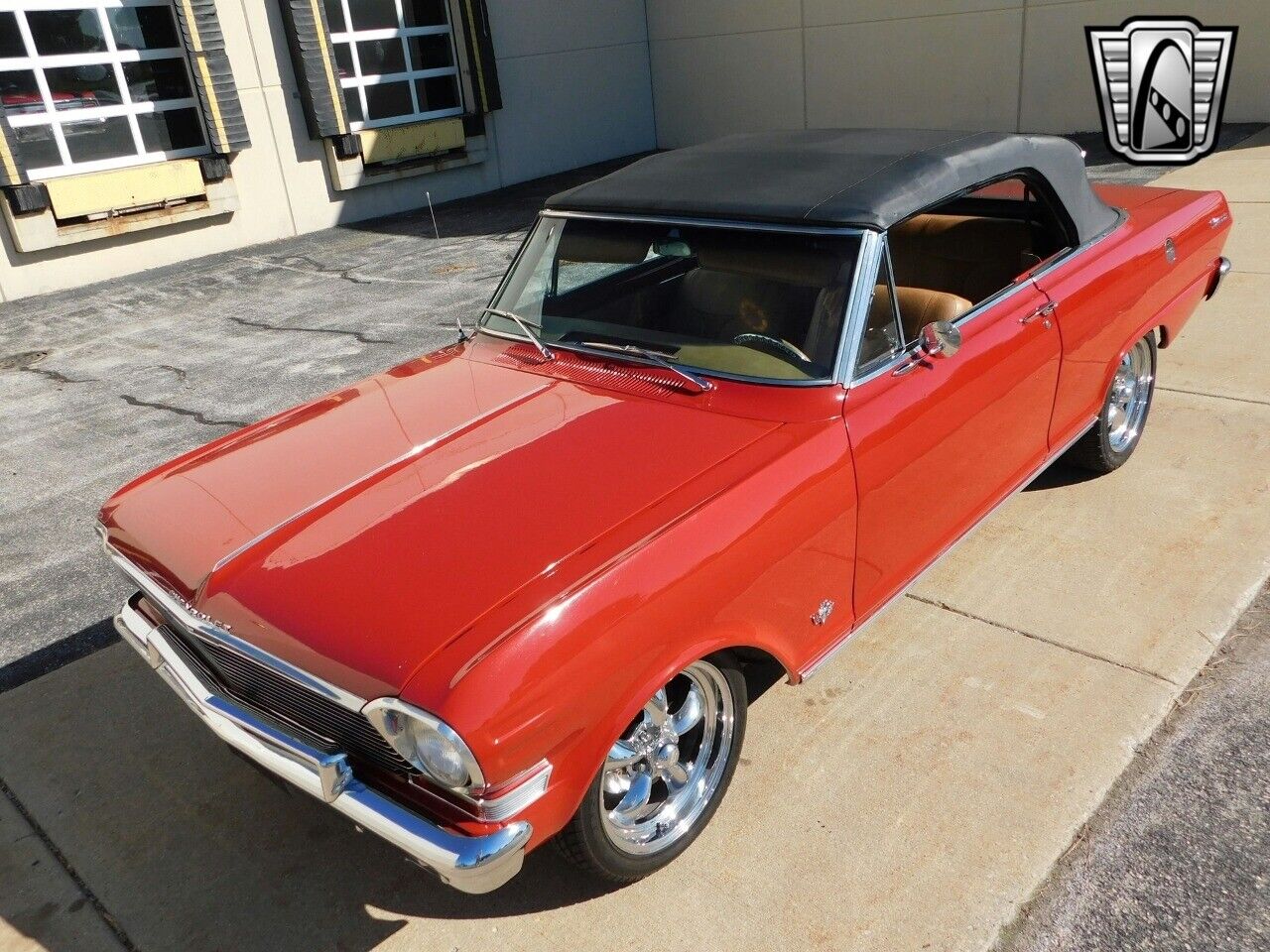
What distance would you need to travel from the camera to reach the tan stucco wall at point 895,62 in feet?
39.3

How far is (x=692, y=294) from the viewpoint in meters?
3.44

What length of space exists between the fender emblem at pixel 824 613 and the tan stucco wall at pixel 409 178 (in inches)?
400

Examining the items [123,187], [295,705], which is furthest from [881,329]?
[123,187]

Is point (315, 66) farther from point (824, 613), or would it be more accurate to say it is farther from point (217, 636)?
point (824, 613)

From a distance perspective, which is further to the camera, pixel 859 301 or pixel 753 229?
pixel 753 229

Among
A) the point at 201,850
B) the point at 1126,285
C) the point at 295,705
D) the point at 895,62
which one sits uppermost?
the point at 895,62

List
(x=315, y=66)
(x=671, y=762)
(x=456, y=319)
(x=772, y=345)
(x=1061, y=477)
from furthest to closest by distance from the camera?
(x=315, y=66)
(x=456, y=319)
(x=1061, y=477)
(x=772, y=345)
(x=671, y=762)

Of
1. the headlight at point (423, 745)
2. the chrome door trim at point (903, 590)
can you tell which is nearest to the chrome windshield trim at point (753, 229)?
the chrome door trim at point (903, 590)

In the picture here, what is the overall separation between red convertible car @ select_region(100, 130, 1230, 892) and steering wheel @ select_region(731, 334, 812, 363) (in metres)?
0.02

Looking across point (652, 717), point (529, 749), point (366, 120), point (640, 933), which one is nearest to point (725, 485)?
point (652, 717)

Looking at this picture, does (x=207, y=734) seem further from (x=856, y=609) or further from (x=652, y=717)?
(x=856, y=609)

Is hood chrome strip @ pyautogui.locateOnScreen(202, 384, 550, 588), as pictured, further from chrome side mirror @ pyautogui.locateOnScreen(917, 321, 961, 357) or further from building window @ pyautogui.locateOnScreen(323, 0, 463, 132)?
building window @ pyautogui.locateOnScreen(323, 0, 463, 132)

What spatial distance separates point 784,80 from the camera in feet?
48.9

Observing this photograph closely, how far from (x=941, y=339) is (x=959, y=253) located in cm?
132
